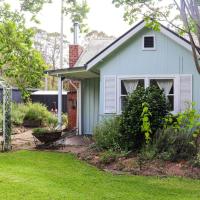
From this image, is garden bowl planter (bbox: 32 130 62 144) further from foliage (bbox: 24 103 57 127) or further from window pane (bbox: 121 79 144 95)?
foliage (bbox: 24 103 57 127)

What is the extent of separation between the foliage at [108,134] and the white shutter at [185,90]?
94.0 inches

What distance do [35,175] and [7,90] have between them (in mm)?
4998

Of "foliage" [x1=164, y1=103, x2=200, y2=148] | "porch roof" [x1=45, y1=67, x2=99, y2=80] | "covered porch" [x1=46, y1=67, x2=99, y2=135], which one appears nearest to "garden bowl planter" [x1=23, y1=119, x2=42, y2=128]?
"covered porch" [x1=46, y1=67, x2=99, y2=135]

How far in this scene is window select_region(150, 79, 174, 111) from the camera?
11586 mm

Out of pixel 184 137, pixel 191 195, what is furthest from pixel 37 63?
pixel 191 195

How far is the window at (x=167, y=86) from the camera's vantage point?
1159 cm

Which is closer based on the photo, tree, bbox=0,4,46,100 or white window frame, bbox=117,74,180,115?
tree, bbox=0,4,46,100

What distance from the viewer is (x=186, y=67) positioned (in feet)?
37.7

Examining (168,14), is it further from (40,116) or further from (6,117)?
(40,116)

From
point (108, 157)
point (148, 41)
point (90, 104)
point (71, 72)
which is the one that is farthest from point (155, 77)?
point (90, 104)

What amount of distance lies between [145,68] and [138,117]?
A: 2692mm

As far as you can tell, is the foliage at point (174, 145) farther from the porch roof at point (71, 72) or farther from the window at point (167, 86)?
the porch roof at point (71, 72)

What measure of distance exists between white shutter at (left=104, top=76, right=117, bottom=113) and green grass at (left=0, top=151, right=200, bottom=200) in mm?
3821

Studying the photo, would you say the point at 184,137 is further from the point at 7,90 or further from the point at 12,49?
the point at 7,90
